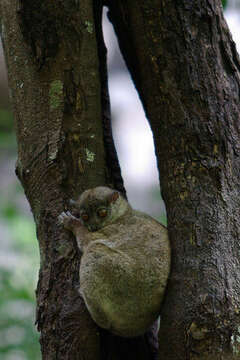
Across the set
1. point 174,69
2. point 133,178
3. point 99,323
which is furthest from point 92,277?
point 133,178

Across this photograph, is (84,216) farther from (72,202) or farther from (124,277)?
(124,277)

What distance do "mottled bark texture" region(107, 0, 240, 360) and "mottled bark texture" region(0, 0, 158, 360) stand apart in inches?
14.4

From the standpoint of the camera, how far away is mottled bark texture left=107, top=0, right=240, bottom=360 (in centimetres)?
291

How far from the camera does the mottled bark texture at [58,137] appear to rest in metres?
3.09

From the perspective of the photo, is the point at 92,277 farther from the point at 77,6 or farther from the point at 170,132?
the point at 77,6

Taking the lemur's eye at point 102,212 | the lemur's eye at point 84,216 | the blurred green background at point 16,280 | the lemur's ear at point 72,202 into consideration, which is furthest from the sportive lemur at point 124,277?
the blurred green background at point 16,280

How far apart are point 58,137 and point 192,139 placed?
825mm

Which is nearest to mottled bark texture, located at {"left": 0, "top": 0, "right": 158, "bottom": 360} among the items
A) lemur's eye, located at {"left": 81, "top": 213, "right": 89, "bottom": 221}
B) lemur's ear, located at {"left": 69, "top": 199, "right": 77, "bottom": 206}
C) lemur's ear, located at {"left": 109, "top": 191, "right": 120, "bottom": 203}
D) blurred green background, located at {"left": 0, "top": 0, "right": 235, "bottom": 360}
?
lemur's ear, located at {"left": 69, "top": 199, "right": 77, "bottom": 206}

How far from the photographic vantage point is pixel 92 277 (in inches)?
119

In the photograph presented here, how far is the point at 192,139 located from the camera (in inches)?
121

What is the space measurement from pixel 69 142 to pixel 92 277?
846 millimetres

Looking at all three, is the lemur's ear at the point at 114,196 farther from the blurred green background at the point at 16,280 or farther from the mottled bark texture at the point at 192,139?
the blurred green background at the point at 16,280

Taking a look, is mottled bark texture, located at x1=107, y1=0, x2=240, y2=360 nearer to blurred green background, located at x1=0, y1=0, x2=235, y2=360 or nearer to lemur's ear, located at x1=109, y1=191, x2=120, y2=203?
lemur's ear, located at x1=109, y1=191, x2=120, y2=203

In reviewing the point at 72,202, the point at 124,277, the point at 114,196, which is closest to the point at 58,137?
the point at 72,202
